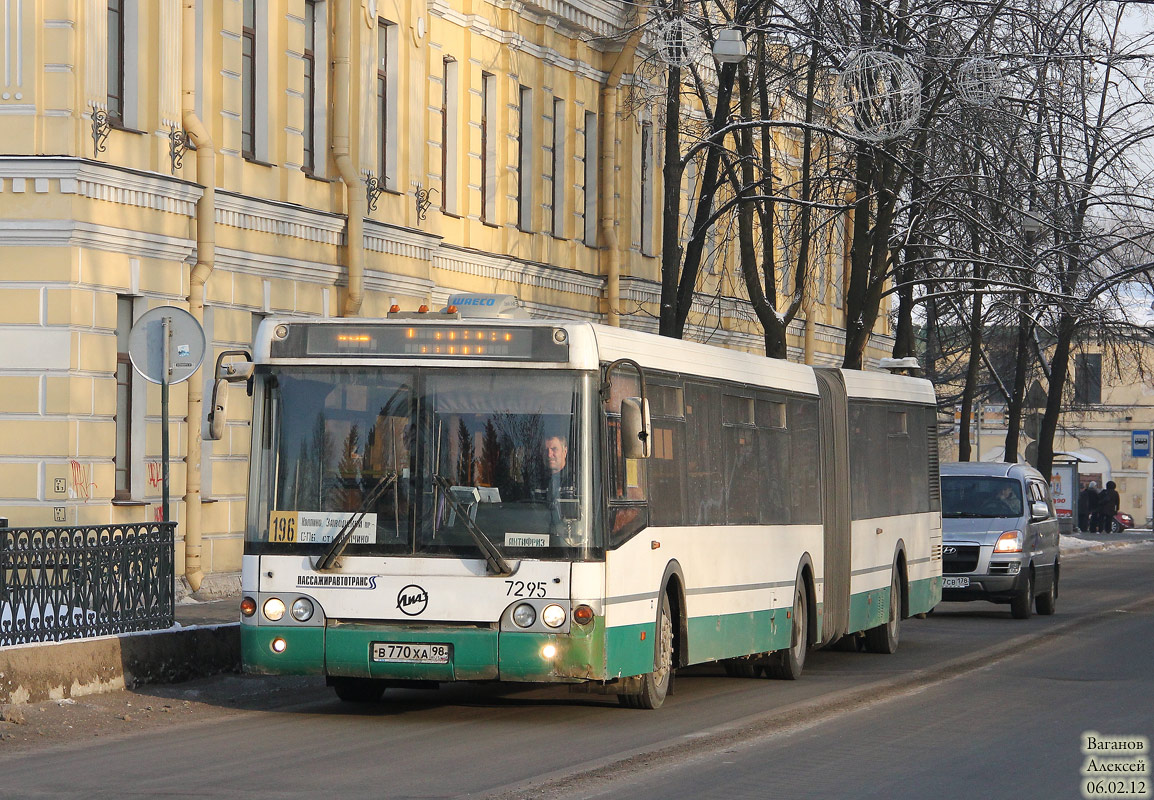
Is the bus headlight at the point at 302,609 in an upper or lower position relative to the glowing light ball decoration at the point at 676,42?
lower

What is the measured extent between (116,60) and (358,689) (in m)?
10.4

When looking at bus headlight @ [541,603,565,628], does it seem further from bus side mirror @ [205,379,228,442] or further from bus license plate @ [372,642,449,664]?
bus side mirror @ [205,379,228,442]

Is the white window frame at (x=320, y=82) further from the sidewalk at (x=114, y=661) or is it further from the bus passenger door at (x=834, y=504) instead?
the sidewalk at (x=114, y=661)

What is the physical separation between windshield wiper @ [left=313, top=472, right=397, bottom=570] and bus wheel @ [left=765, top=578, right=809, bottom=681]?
5059 millimetres

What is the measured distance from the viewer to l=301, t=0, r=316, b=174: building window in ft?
87.5

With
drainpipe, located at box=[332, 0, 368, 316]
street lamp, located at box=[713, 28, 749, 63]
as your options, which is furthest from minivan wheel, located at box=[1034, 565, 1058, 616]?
drainpipe, located at box=[332, 0, 368, 316]

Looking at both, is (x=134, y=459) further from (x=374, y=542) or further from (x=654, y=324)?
(x=654, y=324)

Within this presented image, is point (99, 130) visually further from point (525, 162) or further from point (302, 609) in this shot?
point (525, 162)

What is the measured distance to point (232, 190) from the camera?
24250mm

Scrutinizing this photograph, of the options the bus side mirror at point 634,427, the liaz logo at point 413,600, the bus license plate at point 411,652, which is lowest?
the bus license plate at point 411,652

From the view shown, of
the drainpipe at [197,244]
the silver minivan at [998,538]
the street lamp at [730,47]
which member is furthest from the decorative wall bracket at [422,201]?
the silver minivan at [998,538]

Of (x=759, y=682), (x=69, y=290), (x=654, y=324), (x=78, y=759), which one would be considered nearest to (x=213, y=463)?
(x=69, y=290)

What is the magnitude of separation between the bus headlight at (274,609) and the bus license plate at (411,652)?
66cm

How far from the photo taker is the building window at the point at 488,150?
32.8 metres
